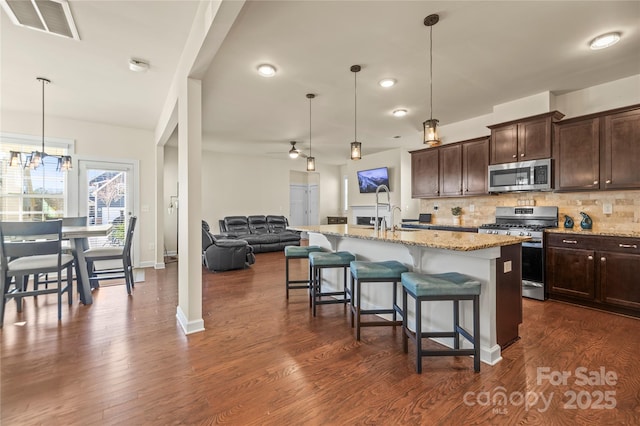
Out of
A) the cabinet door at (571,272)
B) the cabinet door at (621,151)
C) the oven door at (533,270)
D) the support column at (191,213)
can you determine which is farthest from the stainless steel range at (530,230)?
the support column at (191,213)

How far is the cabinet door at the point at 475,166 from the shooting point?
4555 mm

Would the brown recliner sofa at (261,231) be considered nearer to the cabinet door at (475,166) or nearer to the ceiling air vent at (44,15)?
the cabinet door at (475,166)

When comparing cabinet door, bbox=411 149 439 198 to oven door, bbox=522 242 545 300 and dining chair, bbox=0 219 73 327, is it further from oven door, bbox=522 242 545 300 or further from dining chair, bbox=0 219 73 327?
dining chair, bbox=0 219 73 327

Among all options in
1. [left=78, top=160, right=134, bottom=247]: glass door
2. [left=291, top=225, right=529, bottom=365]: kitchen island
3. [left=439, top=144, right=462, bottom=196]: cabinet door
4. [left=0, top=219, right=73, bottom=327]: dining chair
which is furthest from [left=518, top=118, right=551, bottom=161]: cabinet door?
[left=78, top=160, right=134, bottom=247]: glass door

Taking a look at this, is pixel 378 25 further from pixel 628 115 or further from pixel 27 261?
pixel 27 261

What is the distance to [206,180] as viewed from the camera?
7641 millimetres

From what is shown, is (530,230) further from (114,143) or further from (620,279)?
(114,143)

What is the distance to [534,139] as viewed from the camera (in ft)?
12.7

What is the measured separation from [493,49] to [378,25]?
1.29 metres

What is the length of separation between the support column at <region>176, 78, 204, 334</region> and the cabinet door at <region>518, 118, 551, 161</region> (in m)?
4.21

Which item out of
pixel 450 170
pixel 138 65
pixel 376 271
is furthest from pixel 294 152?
pixel 376 271

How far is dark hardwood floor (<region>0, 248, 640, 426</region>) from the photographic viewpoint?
5.29 ft

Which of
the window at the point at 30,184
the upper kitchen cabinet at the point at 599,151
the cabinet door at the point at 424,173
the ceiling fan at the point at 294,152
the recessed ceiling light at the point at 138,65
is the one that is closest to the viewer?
the recessed ceiling light at the point at 138,65

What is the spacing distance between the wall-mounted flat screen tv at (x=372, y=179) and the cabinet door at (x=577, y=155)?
12.9 ft
